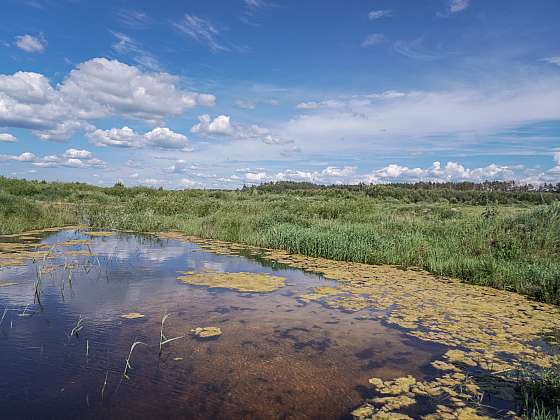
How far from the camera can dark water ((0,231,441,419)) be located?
3617 mm

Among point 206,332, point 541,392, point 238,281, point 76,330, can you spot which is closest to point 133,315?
point 76,330

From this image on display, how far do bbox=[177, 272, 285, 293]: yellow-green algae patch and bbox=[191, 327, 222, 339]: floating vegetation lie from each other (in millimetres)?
2149

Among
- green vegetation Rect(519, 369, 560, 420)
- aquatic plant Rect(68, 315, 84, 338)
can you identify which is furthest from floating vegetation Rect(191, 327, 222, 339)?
green vegetation Rect(519, 369, 560, 420)

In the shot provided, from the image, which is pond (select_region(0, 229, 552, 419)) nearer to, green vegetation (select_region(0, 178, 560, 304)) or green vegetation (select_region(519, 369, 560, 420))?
green vegetation (select_region(519, 369, 560, 420))

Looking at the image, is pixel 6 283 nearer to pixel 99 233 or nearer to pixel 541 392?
pixel 99 233

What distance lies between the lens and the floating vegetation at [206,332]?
5.24m

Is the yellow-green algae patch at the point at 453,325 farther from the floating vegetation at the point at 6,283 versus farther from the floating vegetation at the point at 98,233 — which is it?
the floating vegetation at the point at 98,233

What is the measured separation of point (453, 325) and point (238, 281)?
4273mm

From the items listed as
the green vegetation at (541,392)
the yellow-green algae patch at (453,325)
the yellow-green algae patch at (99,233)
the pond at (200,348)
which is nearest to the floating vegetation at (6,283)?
the pond at (200,348)

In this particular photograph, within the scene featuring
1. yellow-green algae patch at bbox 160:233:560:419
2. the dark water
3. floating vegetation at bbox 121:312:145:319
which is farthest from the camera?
floating vegetation at bbox 121:312:145:319

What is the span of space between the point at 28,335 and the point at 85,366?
137cm

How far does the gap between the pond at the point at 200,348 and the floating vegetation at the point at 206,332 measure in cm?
4

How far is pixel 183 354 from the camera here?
4633mm

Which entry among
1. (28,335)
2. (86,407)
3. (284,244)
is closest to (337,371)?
(86,407)
